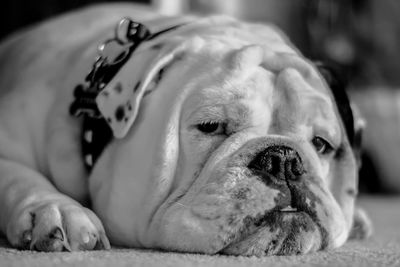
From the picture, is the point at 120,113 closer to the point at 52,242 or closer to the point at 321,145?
the point at 52,242

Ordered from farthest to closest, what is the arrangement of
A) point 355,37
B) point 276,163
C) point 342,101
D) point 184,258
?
1. point 355,37
2. point 342,101
3. point 276,163
4. point 184,258

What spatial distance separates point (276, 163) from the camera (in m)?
1.37

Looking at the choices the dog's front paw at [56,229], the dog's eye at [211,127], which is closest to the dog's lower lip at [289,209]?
the dog's eye at [211,127]

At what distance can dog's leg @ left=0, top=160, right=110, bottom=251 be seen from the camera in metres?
1.30

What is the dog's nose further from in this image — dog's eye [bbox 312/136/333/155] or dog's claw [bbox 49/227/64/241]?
dog's claw [bbox 49/227/64/241]

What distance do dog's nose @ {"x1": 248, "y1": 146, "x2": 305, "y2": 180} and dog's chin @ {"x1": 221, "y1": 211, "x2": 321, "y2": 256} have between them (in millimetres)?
79

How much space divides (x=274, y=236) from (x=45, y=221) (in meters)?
0.43

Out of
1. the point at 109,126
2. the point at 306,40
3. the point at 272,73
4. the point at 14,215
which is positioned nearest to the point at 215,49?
the point at 272,73

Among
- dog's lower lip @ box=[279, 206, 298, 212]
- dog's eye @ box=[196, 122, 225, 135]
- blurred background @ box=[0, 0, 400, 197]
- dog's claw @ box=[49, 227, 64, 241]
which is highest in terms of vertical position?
dog's eye @ box=[196, 122, 225, 135]

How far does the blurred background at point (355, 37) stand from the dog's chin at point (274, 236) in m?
1.45

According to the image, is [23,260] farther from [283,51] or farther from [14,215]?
[283,51]

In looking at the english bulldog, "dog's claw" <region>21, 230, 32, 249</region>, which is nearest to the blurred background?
the english bulldog

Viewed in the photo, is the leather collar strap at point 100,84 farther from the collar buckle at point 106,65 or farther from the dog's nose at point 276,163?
the dog's nose at point 276,163

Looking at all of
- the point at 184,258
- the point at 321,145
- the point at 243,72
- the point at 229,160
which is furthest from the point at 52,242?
the point at 321,145
